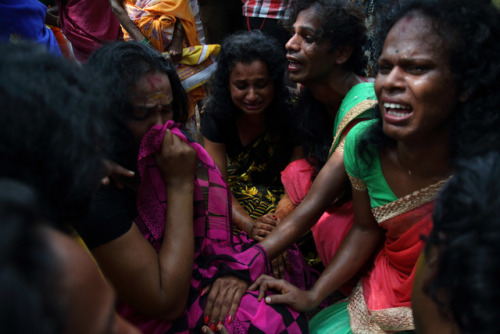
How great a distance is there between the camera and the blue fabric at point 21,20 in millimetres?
2047

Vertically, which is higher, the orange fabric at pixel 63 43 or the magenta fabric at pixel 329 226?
the orange fabric at pixel 63 43

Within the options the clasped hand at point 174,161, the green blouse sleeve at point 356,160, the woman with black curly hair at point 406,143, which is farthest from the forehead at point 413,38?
the clasped hand at point 174,161

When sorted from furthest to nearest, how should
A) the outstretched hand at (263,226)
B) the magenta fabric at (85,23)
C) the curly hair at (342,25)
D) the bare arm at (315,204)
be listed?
the magenta fabric at (85,23) < the curly hair at (342,25) < the outstretched hand at (263,226) < the bare arm at (315,204)

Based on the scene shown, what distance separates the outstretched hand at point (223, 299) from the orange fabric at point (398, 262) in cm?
55

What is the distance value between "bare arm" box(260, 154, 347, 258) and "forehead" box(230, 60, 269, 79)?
938 millimetres

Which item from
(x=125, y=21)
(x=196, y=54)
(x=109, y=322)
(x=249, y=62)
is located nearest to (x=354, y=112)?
(x=249, y=62)

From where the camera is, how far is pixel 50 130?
74cm

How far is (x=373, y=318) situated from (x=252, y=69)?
1758 millimetres

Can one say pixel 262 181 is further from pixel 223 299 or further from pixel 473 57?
pixel 473 57

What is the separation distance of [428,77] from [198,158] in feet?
3.20

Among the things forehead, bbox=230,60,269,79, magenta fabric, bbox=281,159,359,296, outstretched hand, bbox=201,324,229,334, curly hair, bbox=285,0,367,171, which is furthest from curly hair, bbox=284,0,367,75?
outstretched hand, bbox=201,324,229,334

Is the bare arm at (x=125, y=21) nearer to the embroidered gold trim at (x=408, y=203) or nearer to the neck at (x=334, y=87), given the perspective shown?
the neck at (x=334, y=87)

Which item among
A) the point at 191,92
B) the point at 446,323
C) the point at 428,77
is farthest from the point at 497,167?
the point at 191,92

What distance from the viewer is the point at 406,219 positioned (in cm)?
172
